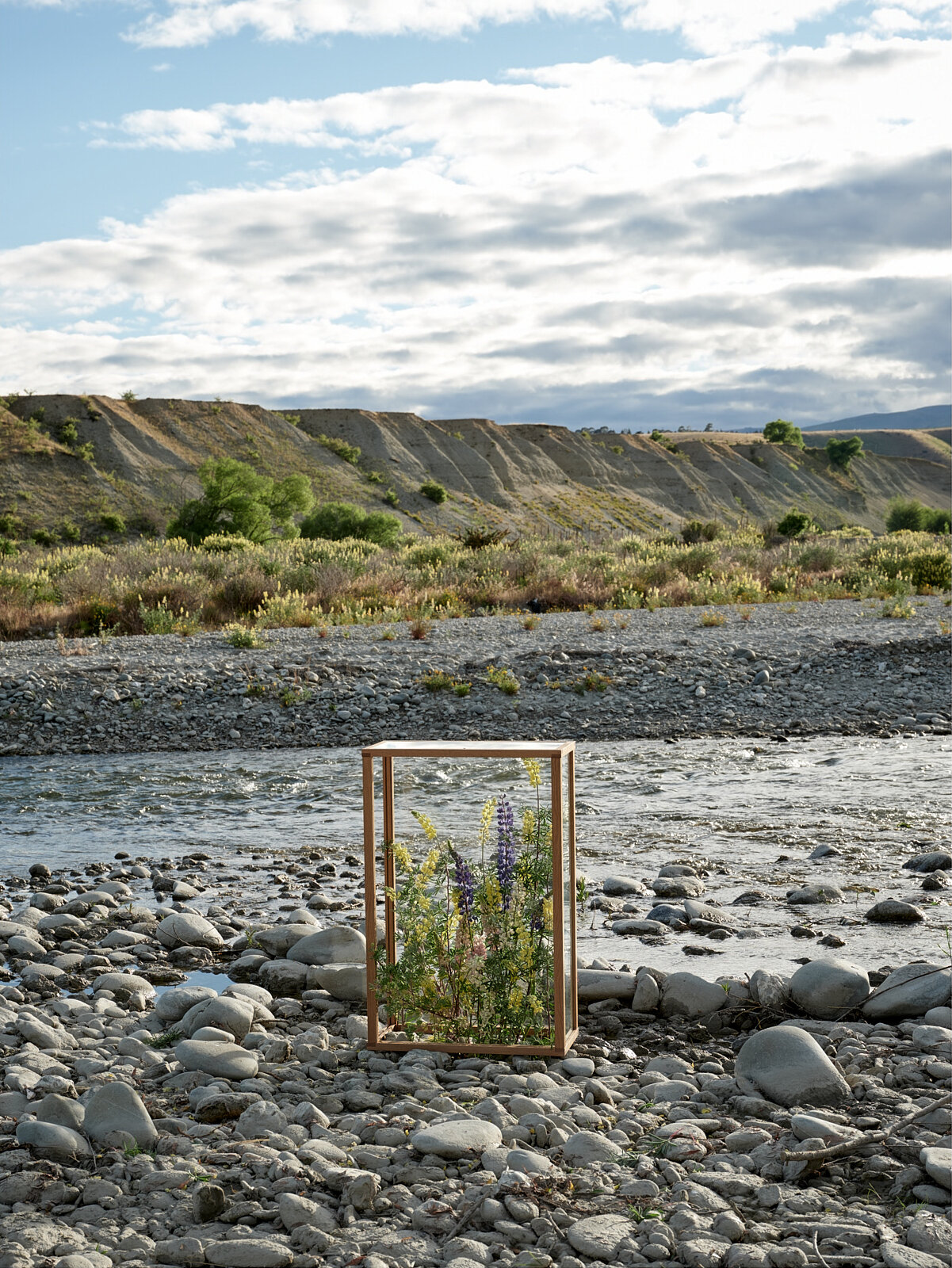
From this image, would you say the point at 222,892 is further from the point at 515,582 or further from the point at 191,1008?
the point at 515,582

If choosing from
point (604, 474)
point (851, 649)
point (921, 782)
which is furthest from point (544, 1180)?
point (604, 474)

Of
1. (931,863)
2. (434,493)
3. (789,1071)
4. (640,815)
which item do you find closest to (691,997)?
(789,1071)

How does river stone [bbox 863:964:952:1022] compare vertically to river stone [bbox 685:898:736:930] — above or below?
above

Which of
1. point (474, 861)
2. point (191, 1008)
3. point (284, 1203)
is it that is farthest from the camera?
point (474, 861)

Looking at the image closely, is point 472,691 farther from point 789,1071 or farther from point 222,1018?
point 789,1071

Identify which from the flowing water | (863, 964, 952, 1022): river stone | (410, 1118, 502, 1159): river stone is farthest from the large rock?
the flowing water

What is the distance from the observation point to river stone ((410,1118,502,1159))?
329 centimetres

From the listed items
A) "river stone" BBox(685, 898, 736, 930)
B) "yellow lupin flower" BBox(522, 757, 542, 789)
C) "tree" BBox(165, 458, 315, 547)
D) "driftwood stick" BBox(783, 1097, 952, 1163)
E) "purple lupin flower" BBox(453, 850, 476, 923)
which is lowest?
"river stone" BBox(685, 898, 736, 930)

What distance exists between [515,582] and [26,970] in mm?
19260

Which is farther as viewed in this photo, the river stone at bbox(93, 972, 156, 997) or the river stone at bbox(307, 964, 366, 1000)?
the river stone at bbox(93, 972, 156, 997)

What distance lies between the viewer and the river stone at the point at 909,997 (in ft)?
14.1

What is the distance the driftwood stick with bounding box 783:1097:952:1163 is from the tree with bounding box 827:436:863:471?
4182 inches

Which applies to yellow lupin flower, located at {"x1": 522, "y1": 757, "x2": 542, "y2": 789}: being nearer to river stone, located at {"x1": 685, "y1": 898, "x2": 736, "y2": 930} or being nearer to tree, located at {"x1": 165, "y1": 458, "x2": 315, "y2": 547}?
river stone, located at {"x1": 685, "y1": 898, "x2": 736, "y2": 930}

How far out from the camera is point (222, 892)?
6.75 metres
